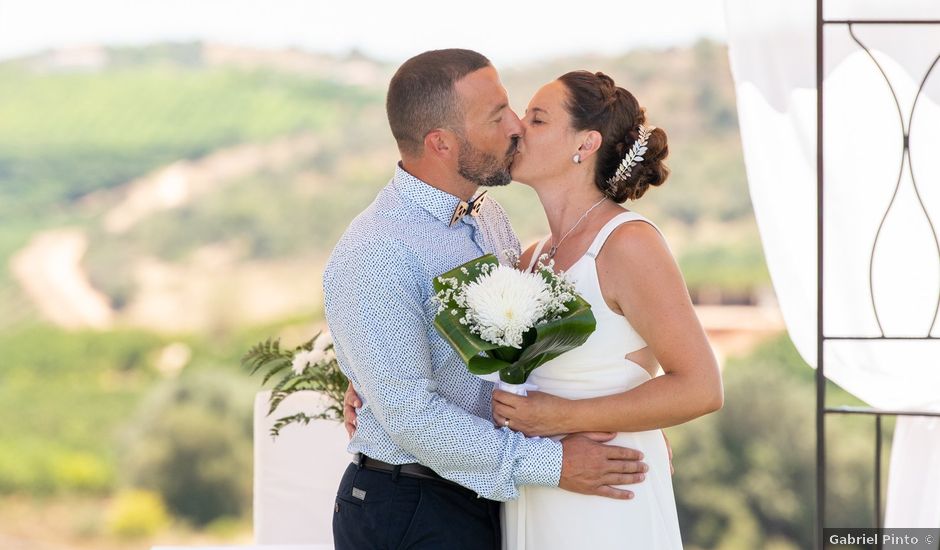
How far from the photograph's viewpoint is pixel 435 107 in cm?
215

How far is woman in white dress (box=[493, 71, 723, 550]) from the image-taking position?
2006 millimetres

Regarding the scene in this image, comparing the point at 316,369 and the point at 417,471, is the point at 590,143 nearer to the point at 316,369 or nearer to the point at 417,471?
the point at 417,471

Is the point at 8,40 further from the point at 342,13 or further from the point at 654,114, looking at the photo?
the point at 654,114

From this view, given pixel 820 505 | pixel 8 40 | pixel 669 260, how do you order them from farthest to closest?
pixel 8 40, pixel 820 505, pixel 669 260

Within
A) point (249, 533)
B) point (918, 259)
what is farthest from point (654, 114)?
point (918, 259)

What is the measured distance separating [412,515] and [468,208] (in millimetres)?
605

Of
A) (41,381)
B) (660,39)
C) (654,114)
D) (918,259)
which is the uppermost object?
(660,39)

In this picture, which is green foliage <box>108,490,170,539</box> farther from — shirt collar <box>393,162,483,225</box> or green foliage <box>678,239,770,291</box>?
shirt collar <box>393,162,483,225</box>

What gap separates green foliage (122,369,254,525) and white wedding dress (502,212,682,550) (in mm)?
8435

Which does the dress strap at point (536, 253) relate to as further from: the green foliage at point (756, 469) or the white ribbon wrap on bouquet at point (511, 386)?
the green foliage at point (756, 469)

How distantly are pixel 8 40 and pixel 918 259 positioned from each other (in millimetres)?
9985

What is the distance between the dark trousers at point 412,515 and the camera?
204 cm

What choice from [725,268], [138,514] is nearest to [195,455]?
[138,514]

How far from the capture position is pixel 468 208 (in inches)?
87.0
